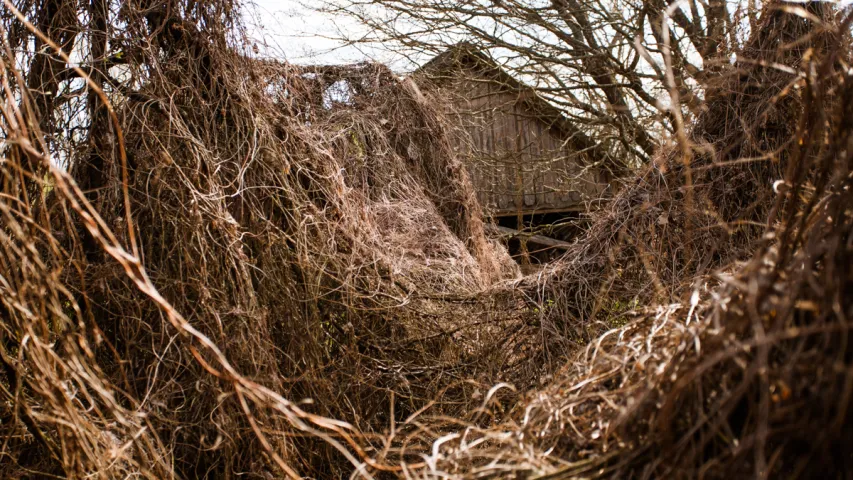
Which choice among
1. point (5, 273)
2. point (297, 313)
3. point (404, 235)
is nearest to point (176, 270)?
point (297, 313)

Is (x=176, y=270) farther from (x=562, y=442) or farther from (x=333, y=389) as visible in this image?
(x=562, y=442)

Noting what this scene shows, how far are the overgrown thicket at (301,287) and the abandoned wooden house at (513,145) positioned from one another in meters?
5.00

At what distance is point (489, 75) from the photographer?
10.4 m

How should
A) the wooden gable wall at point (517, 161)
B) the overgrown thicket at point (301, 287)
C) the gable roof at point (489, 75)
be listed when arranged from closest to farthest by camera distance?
the overgrown thicket at point (301, 287)
the gable roof at point (489, 75)
the wooden gable wall at point (517, 161)

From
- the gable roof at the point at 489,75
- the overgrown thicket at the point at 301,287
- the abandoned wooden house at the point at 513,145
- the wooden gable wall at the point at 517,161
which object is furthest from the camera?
the wooden gable wall at the point at 517,161

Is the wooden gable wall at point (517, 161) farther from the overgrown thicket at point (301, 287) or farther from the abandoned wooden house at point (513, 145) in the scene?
the overgrown thicket at point (301, 287)

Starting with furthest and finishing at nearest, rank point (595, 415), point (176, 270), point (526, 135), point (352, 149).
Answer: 1. point (526, 135)
2. point (352, 149)
3. point (176, 270)
4. point (595, 415)

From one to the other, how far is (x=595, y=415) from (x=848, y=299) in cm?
66

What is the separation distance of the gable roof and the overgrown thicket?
200 inches

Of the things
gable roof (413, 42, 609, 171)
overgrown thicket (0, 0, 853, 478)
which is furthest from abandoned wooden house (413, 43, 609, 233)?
overgrown thicket (0, 0, 853, 478)

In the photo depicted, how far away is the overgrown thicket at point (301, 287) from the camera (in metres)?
1.55

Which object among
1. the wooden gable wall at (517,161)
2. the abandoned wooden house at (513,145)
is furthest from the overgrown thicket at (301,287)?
the wooden gable wall at (517,161)

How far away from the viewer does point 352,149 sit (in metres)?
5.32

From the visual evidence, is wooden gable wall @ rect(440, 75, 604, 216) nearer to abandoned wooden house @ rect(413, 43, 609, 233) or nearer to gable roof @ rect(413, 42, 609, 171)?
abandoned wooden house @ rect(413, 43, 609, 233)
